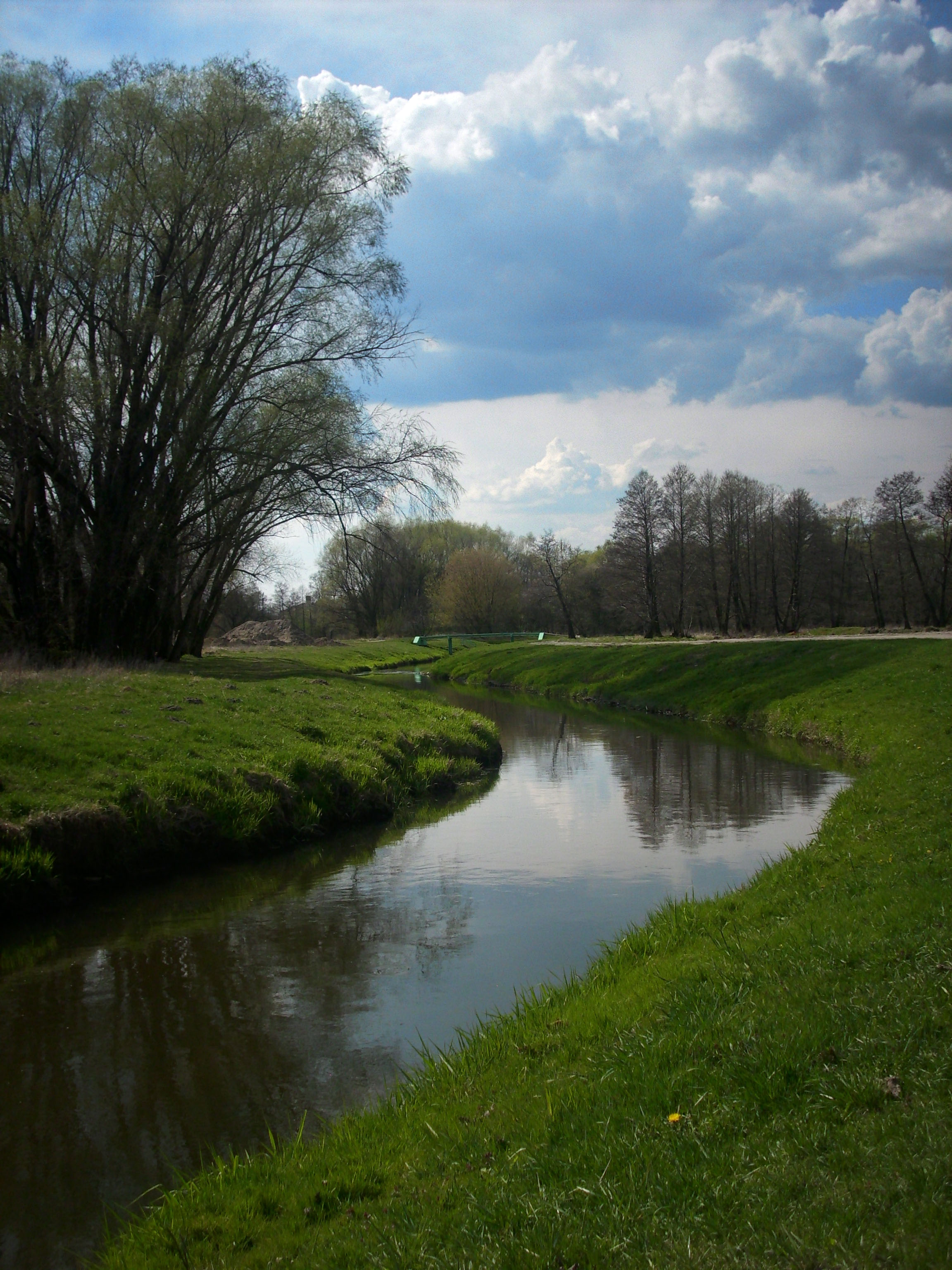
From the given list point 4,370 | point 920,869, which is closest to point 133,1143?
point 920,869

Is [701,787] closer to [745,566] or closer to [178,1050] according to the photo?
[178,1050]

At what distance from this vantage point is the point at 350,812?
14.2m

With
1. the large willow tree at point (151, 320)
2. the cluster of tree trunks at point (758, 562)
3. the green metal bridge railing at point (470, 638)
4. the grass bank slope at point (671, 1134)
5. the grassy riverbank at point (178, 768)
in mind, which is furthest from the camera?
the green metal bridge railing at point (470, 638)

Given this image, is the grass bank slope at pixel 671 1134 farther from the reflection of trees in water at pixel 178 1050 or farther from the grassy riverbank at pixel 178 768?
the grassy riverbank at pixel 178 768

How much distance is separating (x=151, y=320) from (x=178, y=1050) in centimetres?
1932

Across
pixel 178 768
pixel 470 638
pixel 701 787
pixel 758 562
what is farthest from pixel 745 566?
pixel 178 768

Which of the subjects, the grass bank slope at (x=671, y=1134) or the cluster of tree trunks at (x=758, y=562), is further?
the cluster of tree trunks at (x=758, y=562)

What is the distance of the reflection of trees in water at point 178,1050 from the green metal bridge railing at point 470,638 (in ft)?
183

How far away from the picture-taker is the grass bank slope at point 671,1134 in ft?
10.9

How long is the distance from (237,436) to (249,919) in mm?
17342

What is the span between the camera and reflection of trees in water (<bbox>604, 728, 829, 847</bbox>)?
14.0 metres

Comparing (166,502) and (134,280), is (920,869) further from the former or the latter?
(134,280)

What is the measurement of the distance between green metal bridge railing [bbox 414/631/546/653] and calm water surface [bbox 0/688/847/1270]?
169 feet

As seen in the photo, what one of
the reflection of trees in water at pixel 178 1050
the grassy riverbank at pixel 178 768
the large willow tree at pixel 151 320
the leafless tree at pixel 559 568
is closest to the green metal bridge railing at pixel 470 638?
the leafless tree at pixel 559 568
